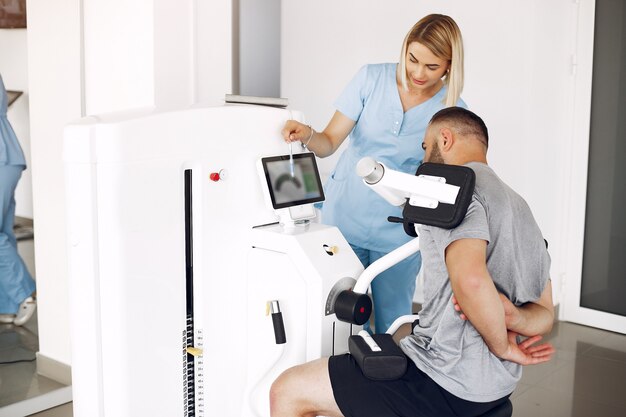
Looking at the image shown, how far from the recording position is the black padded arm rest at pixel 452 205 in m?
1.57

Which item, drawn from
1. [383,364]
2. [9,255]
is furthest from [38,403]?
[383,364]

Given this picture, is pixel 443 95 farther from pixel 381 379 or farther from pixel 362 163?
pixel 381 379

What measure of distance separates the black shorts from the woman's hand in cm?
72

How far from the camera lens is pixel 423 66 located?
240 cm

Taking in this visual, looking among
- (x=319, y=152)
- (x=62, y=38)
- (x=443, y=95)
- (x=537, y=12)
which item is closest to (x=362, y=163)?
(x=319, y=152)

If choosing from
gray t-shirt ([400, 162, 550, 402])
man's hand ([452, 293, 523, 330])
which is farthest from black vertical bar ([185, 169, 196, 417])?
man's hand ([452, 293, 523, 330])

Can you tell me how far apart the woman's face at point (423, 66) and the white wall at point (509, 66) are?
4.91ft

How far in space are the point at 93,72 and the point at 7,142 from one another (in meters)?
0.38

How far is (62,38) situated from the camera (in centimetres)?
277

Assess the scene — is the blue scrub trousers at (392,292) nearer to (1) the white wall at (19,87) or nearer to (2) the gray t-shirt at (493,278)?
(2) the gray t-shirt at (493,278)

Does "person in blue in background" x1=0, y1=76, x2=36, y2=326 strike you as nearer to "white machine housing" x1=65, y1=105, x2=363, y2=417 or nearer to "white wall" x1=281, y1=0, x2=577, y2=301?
"white machine housing" x1=65, y1=105, x2=363, y2=417

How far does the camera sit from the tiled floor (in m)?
2.79

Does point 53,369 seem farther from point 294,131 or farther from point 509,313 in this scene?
point 509,313

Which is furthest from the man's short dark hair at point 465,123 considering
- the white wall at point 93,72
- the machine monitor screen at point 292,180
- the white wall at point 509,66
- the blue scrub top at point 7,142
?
the white wall at point 509,66
